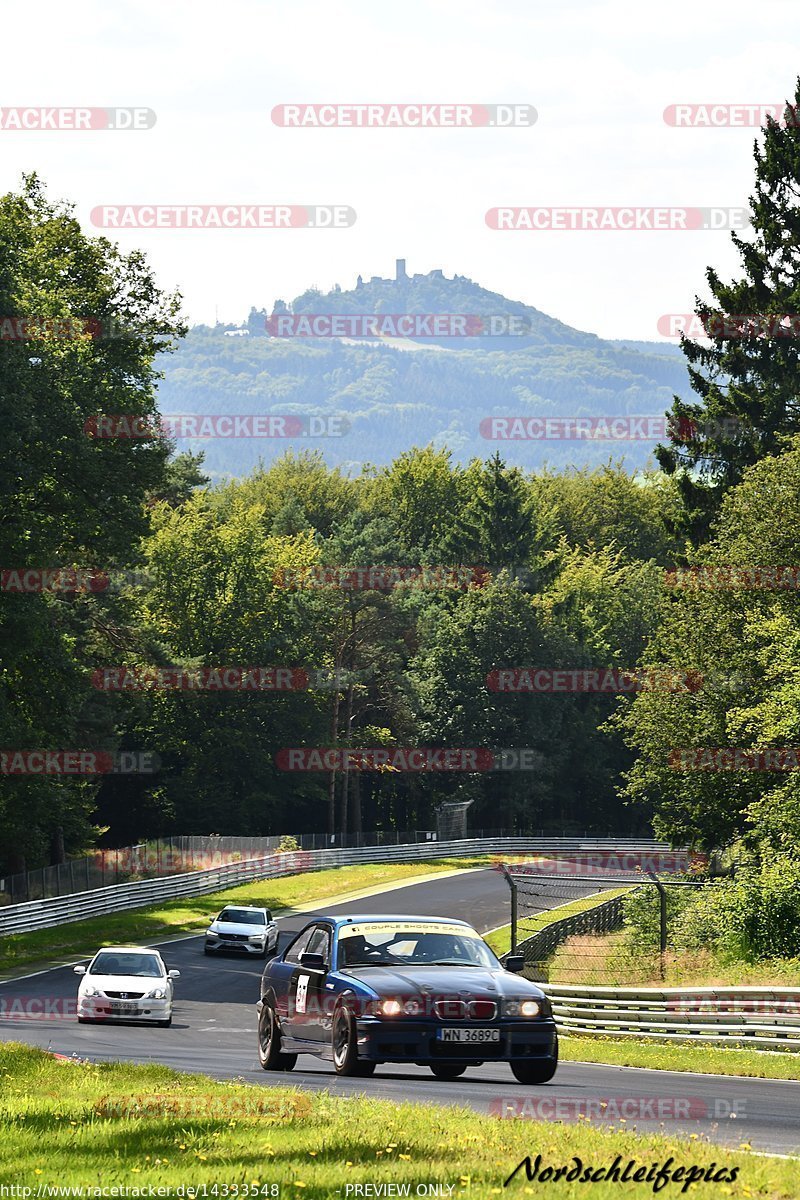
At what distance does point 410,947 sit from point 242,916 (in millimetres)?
30666

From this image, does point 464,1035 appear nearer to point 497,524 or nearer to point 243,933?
point 243,933

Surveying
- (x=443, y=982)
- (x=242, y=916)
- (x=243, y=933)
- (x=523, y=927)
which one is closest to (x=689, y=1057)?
(x=443, y=982)

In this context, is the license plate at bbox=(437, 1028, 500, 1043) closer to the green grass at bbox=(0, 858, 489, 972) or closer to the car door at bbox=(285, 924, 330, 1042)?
the car door at bbox=(285, 924, 330, 1042)

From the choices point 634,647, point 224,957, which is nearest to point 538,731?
point 634,647

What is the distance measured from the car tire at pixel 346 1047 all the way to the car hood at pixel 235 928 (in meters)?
29.7

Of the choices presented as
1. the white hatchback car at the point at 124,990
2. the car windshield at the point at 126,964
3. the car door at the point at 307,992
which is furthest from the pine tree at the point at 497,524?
the car door at the point at 307,992

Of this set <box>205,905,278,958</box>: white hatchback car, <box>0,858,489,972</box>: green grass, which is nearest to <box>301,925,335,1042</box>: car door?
<box>0,858,489,972</box>: green grass

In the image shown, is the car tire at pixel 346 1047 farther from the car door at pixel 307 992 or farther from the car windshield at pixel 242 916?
the car windshield at pixel 242 916

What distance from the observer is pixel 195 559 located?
9069 centimetres

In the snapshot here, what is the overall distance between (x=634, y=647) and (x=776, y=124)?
180 feet

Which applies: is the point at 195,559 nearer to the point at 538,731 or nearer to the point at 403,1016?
the point at 538,731

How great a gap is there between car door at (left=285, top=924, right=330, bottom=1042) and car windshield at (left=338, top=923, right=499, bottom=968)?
310 mm

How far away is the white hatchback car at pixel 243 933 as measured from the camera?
Answer: 4525 centimetres

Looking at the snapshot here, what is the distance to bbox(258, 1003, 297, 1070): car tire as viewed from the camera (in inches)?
714
